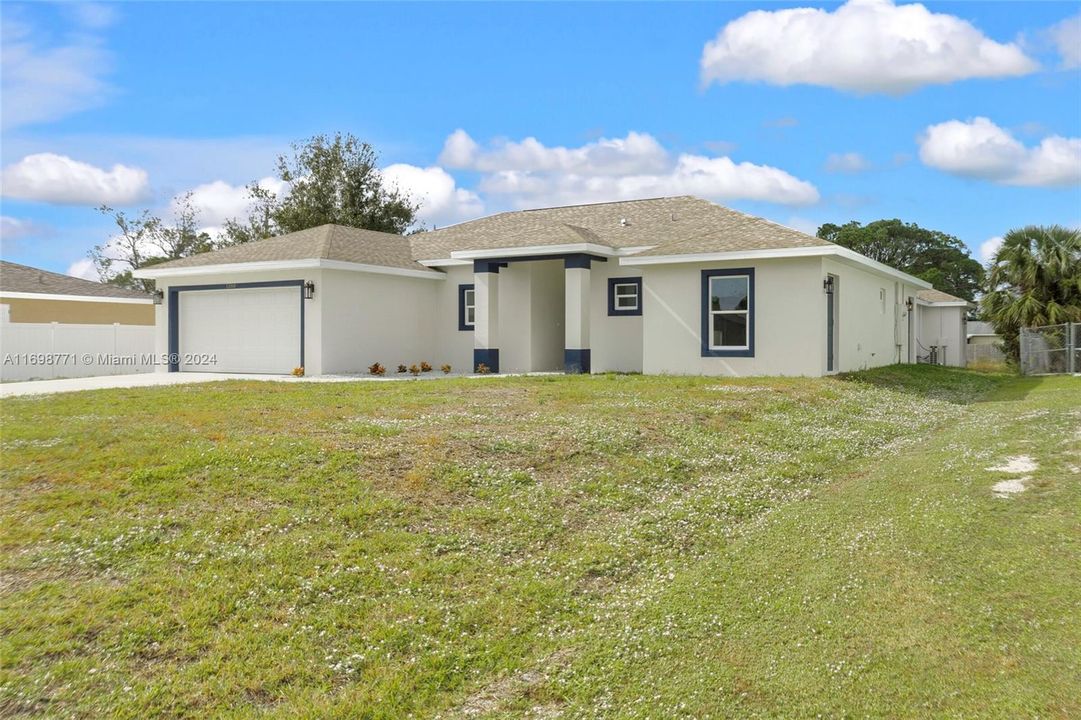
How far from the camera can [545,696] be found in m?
4.78

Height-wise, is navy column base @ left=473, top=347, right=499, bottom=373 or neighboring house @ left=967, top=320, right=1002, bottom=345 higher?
neighboring house @ left=967, top=320, right=1002, bottom=345

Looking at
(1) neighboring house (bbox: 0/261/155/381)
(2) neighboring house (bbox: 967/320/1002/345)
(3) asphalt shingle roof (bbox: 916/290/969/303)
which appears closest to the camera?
(1) neighboring house (bbox: 0/261/155/381)

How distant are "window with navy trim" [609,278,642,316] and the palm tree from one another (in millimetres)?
14426

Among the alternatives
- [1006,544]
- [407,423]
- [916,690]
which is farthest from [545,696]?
[407,423]

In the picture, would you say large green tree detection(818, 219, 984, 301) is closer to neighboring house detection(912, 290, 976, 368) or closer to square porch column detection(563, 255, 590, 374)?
neighboring house detection(912, 290, 976, 368)

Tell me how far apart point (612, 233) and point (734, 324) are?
545 centimetres

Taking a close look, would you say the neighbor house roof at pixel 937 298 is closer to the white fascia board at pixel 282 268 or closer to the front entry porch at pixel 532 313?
the front entry porch at pixel 532 313

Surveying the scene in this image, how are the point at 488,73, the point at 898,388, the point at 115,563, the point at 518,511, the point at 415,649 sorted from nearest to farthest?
the point at 415,649, the point at 115,563, the point at 518,511, the point at 488,73, the point at 898,388

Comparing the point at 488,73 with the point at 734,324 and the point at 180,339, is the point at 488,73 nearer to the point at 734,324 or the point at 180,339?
the point at 734,324

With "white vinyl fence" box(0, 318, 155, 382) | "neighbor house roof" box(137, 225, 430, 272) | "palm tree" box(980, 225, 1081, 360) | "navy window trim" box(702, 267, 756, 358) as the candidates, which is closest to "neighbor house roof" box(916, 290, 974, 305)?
"palm tree" box(980, 225, 1081, 360)

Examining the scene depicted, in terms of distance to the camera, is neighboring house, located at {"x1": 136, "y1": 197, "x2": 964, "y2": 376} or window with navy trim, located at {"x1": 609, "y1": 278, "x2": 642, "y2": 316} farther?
window with navy trim, located at {"x1": 609, "y1": 278, "x2": 642, "y2": 316}

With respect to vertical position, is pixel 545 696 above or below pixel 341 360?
below

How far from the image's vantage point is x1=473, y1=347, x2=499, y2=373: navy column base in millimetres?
21906

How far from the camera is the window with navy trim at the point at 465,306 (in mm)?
23516
